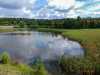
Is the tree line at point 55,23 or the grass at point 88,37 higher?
the tree line at point 55,23

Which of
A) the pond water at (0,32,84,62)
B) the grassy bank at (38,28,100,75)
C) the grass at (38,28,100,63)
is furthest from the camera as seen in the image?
the pond water at (0,32,84,62)

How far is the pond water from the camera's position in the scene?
38.0 feet

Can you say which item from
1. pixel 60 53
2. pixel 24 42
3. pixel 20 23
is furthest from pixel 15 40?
pixel 60 53

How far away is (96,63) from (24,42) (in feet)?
13.6

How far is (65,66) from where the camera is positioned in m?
9.90

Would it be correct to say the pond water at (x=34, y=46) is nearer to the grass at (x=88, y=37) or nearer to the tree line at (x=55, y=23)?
the grass at (x=88, y=37)

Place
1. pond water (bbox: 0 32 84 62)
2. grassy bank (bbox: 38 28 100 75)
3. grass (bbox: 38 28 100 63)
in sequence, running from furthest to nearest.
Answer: pond water (bbox: 0 32 84 62) → grass (bbox: 38 28 100 63) → grassy bank (bbox: 38 28 100 75)

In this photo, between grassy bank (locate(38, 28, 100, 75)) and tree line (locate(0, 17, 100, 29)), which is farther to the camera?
tree line (locate(0, 17, 100, 29))

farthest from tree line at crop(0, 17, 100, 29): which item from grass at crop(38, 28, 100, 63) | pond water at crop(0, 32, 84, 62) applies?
pond water at crop(0, 32, 84, 62)

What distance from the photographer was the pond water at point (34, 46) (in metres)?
11.6

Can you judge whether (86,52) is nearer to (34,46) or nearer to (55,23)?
(55,23)

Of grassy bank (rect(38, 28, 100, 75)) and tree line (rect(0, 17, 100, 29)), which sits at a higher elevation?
tree line (rect(0, 17, 100, 29))

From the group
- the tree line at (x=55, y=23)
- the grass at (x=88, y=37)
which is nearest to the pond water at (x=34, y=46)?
the grass at (x=88, y=37)

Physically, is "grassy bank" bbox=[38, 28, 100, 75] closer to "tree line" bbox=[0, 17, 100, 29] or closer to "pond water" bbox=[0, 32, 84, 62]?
"tree line" bbox=[0, 17, 100, 29]
